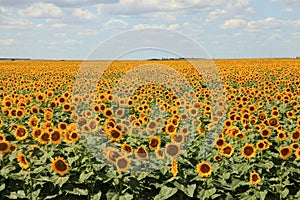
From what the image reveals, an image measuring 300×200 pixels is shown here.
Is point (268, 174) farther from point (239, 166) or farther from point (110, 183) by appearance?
point (110, 183)

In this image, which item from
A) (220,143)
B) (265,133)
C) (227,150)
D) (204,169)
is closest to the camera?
(204,169)

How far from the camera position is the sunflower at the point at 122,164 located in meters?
5.24

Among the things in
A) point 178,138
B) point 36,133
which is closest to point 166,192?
point 178,138

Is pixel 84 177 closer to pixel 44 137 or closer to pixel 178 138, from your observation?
pixel 44 137

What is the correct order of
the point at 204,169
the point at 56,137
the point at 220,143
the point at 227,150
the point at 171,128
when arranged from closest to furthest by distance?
the point at 204,169
the point at 56,137
the point at 227,150
the point at 220,143
the point at 171,128

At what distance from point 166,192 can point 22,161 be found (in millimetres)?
1713

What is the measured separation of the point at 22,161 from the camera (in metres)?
5.44

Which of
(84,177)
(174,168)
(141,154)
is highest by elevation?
(141,154)

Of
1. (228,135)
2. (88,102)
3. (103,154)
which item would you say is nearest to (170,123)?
(228,135)

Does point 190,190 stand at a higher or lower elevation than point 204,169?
lower

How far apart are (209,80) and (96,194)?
14081 millimetres

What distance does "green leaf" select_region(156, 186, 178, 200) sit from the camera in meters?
5.20

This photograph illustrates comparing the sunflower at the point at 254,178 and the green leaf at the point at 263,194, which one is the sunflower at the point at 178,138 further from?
the green leaf at the point at 263,194

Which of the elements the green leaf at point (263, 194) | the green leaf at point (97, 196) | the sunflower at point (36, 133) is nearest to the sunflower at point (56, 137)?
the sunflower at point (36, 133)
